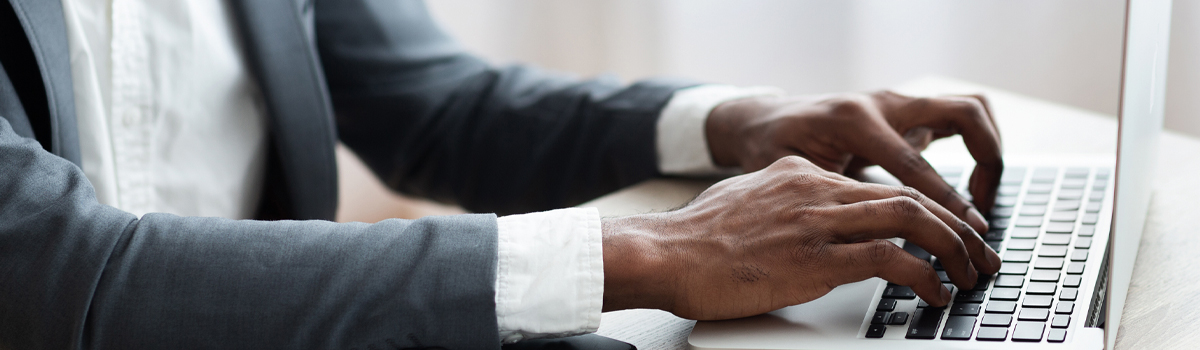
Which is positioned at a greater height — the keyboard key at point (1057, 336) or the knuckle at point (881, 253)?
the knuckle at point (881, 253)

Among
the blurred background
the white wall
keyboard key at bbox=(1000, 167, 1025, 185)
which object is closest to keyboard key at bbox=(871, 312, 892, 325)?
keyboard key at bbox=(1000, 167, 1025, 185)

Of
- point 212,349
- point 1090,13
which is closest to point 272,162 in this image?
point 212,349

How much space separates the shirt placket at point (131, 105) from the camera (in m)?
0.76

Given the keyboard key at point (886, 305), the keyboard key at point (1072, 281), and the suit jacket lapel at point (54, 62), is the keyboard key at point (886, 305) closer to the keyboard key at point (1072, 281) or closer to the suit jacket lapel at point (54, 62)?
the keyboard key at point (1072, 281)

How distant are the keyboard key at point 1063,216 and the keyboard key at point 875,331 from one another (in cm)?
25

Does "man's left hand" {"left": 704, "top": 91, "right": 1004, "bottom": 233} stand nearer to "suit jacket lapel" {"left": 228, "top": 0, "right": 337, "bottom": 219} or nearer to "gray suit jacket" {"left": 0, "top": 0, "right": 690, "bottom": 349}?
"gray suit jacket" {"left": 0, "top": 0, "right": 690, "bottom": 349}

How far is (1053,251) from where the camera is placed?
60cm

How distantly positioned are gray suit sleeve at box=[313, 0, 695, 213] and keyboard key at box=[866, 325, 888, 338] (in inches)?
14.5

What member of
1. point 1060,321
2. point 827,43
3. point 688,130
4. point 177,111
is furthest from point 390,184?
point 827,43

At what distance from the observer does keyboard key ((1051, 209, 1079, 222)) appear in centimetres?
67

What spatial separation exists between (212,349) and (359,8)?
62cm

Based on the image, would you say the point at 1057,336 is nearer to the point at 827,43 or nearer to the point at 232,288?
the point at 232,288

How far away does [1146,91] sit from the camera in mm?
574

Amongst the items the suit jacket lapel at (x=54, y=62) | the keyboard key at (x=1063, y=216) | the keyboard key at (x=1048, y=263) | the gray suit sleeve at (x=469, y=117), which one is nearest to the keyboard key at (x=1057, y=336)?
the keyboard key at (x=1048, y=263)
